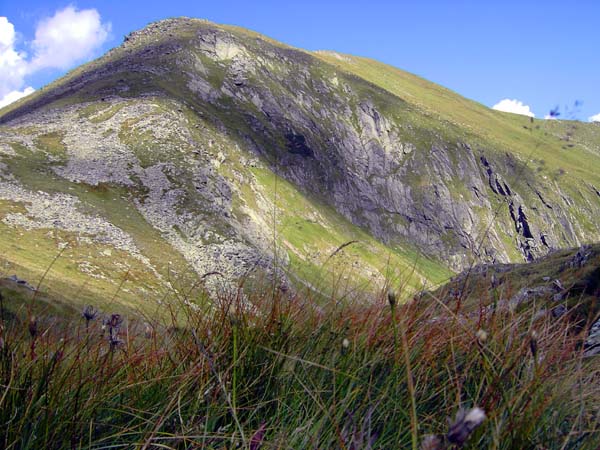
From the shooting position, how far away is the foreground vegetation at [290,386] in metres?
2.42

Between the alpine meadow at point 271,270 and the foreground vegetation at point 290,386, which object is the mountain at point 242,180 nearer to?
the alpine meadow at point 271,270

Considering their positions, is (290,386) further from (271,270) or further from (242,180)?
(242,180)

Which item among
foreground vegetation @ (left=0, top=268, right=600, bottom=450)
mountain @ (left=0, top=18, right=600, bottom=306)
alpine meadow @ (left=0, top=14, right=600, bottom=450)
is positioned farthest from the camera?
mountain @ (left=0, top=18, right=600, bottom=306)

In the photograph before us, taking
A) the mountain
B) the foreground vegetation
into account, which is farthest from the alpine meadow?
the mountain

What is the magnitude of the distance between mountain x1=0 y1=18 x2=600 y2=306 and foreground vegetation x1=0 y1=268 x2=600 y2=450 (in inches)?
22.1

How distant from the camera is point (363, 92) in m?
192

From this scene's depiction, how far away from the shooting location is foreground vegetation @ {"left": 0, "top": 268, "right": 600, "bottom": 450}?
2418mm

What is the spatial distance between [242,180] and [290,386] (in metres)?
104

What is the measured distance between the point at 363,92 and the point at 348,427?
198161 mm

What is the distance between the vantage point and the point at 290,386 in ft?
10.1

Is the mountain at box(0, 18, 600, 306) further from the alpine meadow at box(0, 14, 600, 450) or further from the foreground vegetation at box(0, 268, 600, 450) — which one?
the foreground vegetation at box(0, 268, 600, 450)

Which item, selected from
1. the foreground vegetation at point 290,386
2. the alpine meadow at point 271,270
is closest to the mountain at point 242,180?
the alpine meadow at point 271,270

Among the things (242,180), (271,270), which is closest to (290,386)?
(271,270)

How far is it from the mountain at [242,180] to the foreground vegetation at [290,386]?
561mm
